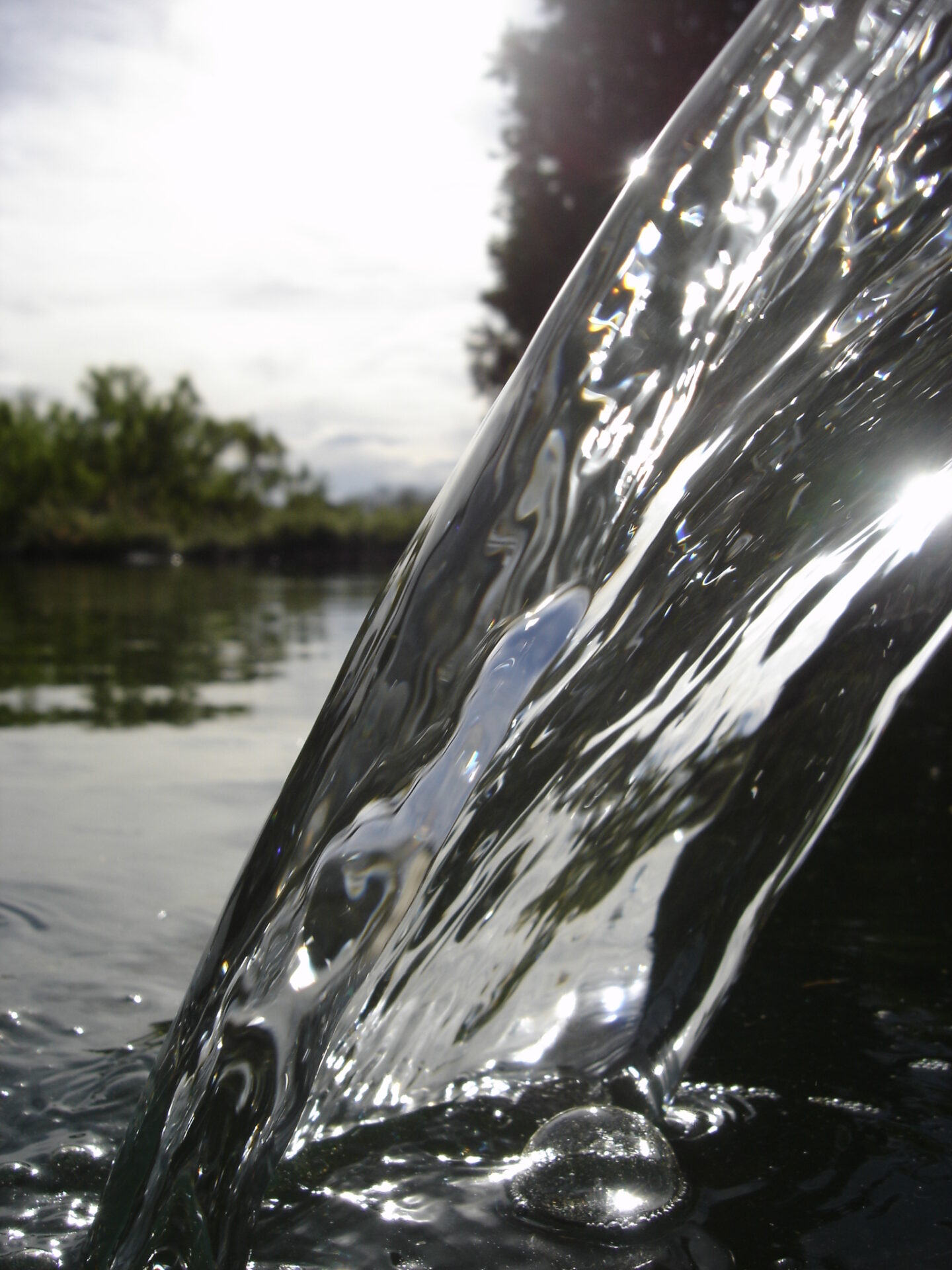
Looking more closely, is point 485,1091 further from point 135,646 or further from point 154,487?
point 154,487

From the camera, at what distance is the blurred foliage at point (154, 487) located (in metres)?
22.8

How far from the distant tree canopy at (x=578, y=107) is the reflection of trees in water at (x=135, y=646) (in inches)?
130

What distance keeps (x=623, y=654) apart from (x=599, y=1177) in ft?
1.30

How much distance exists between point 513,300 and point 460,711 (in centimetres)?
1182

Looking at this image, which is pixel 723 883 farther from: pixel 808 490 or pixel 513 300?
pixel 513 300

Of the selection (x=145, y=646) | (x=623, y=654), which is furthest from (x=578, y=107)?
(x=623, y=654)

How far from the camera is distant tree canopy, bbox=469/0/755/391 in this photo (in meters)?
9.14

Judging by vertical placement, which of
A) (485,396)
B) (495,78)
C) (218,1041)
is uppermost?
(495,78)

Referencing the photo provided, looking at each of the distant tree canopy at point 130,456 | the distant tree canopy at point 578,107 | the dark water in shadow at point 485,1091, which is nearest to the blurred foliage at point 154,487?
the distant tree canopy at point 130,456

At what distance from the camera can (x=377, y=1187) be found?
897mm

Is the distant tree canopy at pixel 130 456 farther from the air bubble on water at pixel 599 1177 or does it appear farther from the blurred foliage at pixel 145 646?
the air bubble on water at pixel 599 1177

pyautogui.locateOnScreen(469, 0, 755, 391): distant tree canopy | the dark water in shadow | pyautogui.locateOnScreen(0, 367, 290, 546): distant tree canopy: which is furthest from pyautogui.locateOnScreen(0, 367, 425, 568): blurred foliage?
the dark water in shadow

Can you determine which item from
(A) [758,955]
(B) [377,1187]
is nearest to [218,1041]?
(B) [377,1187]

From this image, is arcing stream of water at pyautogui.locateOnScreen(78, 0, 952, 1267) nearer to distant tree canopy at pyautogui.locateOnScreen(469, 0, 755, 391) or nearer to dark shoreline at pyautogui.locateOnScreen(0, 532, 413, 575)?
distant tree canopy at pyautogui.locateOnScreen(469, 0, 755, 391)
